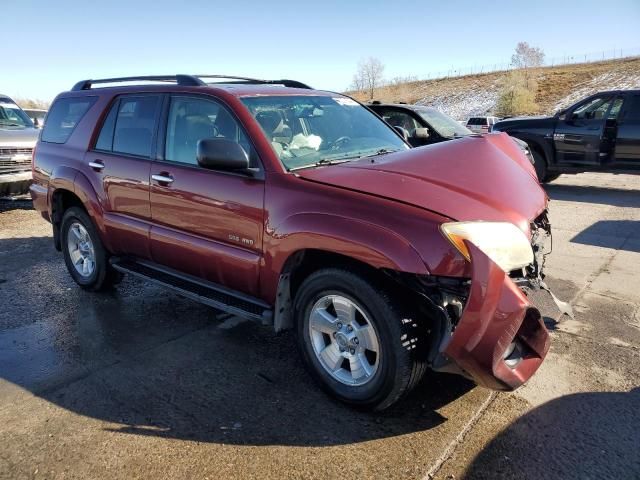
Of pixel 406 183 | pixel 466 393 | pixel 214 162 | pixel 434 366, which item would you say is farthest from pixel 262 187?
pixel 466 393

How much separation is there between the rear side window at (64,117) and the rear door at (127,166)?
48 centimetres

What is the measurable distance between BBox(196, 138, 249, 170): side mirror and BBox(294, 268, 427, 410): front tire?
2.84ft

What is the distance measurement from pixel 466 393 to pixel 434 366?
0.63 meters

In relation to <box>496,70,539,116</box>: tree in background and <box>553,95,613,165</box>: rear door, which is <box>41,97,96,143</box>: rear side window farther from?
<box>496,70,539,116</box>: tree in background

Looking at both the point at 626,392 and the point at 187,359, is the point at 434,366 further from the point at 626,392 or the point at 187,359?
the point at 187,359

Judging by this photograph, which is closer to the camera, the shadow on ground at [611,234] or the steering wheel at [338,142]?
the steering wheel at [338,142]

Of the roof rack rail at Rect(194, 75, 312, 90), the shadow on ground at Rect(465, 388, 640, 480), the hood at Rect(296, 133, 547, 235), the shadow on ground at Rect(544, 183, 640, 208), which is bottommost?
the shadow on ground at Rect(544, 183, 640, 208)

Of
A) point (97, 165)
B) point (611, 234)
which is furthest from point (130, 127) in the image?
point (611, 234)

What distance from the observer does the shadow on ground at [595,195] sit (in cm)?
958

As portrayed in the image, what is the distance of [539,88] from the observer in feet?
167

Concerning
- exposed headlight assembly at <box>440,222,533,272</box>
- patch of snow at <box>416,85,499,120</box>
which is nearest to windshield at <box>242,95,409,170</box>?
exposed headlight assembly at <box>440,222,533,272</box>

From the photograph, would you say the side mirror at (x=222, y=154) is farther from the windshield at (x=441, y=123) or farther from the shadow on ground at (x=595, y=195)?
the shadow on ground at (x=595, y=195)

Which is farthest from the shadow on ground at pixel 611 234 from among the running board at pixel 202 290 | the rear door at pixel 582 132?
the running board at pixel 202 290

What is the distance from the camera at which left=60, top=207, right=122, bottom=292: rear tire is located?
191 inches
